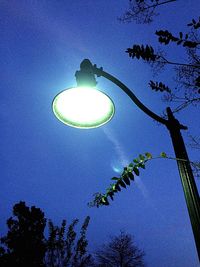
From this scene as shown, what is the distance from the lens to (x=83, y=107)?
104 inches

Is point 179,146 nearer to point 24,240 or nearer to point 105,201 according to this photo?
point 105,201

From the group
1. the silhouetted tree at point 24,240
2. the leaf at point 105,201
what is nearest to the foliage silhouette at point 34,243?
the silhouetted tree at point 24,240

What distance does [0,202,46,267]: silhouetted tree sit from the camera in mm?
20969

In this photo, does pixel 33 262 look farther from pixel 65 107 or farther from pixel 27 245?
pixel 65 107

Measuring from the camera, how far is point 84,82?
→ 96.1 inches

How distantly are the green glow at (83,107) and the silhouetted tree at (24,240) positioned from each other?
71.2ft

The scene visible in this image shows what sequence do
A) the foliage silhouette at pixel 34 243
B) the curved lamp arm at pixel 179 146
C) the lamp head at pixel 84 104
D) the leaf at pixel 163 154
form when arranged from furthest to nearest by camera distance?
the foliage silhouette at pixel 34 243, the lamp head at pixel 84 104, the leaf at pixel 163 154, the curved lamp arm at pixel 179 146

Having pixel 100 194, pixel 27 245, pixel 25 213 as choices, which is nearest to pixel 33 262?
pixel 27 245

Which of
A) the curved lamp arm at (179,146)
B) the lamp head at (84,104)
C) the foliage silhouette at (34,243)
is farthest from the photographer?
the foliage silhouette at (34,243)

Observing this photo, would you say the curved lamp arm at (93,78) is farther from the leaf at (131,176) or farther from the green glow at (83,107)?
the leaf at (131,176)

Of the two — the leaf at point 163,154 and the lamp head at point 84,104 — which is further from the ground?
the lamp head at point 84,104

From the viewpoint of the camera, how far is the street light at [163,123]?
6.06 ft

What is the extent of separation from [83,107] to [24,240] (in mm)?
22386

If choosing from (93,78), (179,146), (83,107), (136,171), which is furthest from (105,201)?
(93,78)
